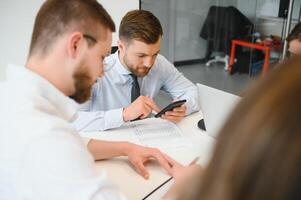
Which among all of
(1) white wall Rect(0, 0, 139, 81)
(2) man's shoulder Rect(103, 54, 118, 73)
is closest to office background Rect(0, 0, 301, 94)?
(1) white wall Rect(0, 0, 139, 81)

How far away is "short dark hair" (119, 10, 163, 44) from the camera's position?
1.68 m

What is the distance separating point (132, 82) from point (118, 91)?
0.09 meters

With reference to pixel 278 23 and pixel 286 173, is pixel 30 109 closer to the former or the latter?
pixel 286 173

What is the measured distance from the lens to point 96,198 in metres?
0.80

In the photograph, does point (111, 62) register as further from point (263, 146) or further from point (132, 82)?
point (263, 146)

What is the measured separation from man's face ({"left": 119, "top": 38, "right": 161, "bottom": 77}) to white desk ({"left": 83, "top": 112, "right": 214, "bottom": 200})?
0.37m

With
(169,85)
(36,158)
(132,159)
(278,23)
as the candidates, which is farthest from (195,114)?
(278,23)

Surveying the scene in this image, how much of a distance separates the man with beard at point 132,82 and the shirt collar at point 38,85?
1.77ft

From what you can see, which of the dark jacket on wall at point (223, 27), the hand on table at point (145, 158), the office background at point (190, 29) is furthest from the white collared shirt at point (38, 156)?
the dark jacket on wall at point (223, 27)

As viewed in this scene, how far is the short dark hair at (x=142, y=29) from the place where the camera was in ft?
5.51

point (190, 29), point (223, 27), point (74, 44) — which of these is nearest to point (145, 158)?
point (74, 44)

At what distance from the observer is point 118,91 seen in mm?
1832

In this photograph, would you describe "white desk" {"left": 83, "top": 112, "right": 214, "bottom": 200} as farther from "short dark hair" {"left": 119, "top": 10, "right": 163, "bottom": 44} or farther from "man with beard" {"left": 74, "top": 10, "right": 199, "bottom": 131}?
"short dark hair" {"left": 119, "top": 10, "right": 163, "bottom": 44}

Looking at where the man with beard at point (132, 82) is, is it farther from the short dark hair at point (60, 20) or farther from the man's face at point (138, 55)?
the short dark hair at point (60, 20)
